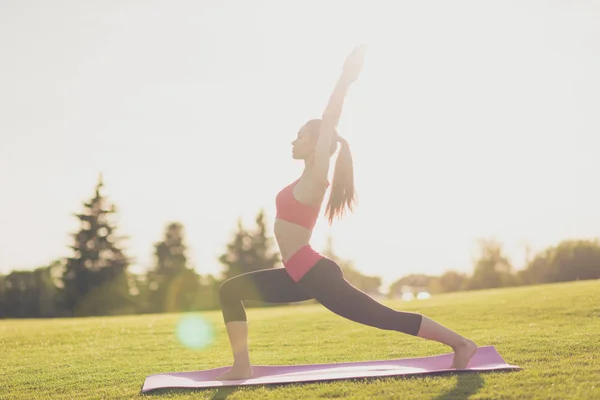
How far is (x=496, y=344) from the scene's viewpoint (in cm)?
611

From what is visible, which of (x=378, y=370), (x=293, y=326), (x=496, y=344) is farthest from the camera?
(x=293, y=326)

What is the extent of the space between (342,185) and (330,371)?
5.25 feet

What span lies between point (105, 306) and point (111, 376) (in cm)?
3483

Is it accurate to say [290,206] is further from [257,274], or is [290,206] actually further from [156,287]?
[156,287]

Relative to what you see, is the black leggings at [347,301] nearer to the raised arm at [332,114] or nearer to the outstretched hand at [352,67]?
the raised arm at [332,114]

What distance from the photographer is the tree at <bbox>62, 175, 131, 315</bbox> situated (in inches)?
1489

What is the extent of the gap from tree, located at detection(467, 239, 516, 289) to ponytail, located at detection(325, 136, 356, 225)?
3804cm

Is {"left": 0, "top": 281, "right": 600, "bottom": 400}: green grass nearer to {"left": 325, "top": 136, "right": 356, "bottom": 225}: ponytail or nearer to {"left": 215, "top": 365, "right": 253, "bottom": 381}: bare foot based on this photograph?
{"left": 215, "top": 365, "right": 253, "bottom": 381}: bare foot

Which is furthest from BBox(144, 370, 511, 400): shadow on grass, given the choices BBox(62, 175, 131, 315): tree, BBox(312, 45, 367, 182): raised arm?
BBox(62, 175, 131, 315): tree

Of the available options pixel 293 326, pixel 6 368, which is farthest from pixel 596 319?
pixel 6 368

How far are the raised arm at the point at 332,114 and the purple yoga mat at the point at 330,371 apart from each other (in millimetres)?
1597

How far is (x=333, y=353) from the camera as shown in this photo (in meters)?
6.36

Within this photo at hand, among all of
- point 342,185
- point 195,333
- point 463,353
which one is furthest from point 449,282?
point 342,185

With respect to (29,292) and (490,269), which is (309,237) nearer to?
(490,269)
